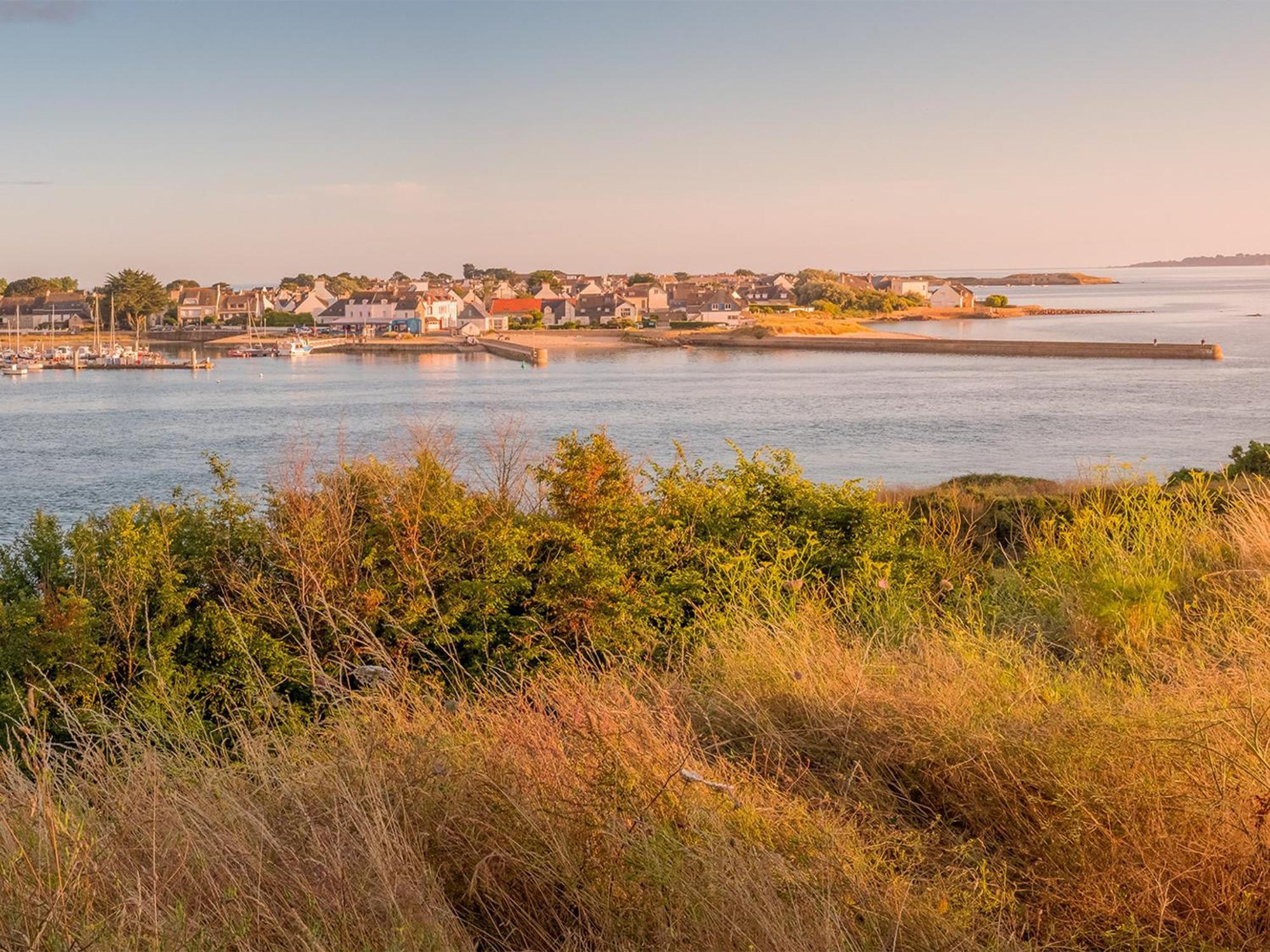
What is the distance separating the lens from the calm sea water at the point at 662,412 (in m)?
37.3

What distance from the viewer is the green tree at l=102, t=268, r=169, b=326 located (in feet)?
383

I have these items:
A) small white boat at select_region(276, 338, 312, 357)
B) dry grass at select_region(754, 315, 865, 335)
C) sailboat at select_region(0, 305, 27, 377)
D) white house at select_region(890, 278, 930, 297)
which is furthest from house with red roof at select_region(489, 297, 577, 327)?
white house at select_region(890, 278, 930, 297)

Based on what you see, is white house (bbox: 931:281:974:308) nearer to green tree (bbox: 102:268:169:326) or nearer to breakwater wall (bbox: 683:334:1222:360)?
breakwater wall (bbox: 683:334:1222:360)

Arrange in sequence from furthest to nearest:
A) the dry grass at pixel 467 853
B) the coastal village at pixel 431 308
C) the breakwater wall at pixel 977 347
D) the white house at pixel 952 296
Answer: the white house at pixel 952 296 → the coastal village at pixel 431 308 → the breakwater wall at pixel 977 347 → the dry grass at pixel 467 853

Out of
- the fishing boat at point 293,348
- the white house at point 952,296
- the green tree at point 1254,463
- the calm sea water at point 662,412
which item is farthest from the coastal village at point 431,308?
the green tree at point 1254,463

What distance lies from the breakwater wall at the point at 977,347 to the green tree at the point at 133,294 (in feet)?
184

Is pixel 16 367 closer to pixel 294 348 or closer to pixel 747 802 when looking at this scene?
pixel 294 348

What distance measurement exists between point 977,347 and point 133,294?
8196cm

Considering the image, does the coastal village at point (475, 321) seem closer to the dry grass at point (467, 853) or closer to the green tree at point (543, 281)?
the green tree at point (543, 281)

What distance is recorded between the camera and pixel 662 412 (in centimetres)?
5259

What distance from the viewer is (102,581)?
983cm

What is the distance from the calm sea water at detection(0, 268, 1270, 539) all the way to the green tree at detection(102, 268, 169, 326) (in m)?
34.3

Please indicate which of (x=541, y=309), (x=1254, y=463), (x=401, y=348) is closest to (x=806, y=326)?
(x=541, y=309)

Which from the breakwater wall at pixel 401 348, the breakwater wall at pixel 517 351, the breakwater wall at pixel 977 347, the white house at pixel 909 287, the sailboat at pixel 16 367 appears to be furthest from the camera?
the white house at pixel 909 287
